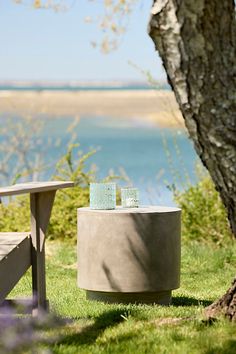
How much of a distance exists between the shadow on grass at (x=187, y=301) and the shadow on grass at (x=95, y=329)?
0.94 m

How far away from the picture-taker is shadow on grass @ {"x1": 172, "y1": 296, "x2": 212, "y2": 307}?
5.48 meters

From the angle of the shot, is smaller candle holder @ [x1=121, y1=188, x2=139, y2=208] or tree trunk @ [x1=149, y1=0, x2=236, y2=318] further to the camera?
smaller candle holder @ [x1=121, y1=188, x2=139, y2=208]

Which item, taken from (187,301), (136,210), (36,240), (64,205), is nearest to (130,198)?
(136,210)

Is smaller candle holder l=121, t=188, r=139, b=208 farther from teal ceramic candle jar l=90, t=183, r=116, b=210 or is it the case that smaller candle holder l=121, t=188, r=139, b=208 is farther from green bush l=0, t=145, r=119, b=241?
green bush l=0, t=145, r=119, b=241

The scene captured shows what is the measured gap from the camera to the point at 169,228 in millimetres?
5168

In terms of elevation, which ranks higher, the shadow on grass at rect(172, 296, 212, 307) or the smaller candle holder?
the smaller candle holder

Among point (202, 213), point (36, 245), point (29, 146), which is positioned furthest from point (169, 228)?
point (29, 146)

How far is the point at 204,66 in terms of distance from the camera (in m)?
3.26

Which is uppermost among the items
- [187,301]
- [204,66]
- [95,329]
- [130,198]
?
[204,66]

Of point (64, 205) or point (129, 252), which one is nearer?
point (129, 252)

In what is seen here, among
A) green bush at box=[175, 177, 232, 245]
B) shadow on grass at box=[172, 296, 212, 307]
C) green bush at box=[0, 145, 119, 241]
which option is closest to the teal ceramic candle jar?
shadow on grass at box=[172, 296, 212, 307]

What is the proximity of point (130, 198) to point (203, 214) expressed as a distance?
2.60m

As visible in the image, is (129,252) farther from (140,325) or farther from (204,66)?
(204,66)

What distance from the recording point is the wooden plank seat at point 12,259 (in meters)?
4.12
